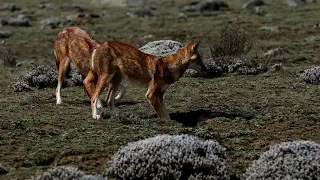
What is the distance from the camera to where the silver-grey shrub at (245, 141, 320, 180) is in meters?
7.80

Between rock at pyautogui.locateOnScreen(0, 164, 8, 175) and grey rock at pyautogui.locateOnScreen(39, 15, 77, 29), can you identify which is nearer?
rock at pyautogui.locateOnScreen(0, 164, 8, 175)

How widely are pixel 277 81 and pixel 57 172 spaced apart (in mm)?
9937

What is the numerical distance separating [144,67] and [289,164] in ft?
14.1

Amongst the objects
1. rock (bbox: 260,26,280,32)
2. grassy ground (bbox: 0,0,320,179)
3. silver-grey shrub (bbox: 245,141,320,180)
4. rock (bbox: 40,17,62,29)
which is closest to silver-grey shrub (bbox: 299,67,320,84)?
grassy ground (bbox: 0,0,320,179)

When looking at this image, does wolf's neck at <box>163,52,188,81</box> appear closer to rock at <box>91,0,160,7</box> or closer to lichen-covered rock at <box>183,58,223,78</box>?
lichen-covered rock at <box>183,58,223,78</box>

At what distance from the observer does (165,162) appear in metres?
7.89

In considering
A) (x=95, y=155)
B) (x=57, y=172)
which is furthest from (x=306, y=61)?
(x=57, y=172)

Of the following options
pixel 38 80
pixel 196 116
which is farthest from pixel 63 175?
pixel 38 80

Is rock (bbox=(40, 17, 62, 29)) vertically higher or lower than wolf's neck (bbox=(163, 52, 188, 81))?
lower

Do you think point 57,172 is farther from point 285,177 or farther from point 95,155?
point 285,177

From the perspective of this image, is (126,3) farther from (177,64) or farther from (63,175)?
(63,175)

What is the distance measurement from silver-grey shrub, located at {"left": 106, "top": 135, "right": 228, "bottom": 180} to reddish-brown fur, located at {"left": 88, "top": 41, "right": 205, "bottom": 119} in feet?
10.3

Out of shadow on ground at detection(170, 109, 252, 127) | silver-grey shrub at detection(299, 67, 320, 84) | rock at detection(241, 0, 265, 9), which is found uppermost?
shadow on ground at detection(170, 109, 252, 127)

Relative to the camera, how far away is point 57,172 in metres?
7.54
